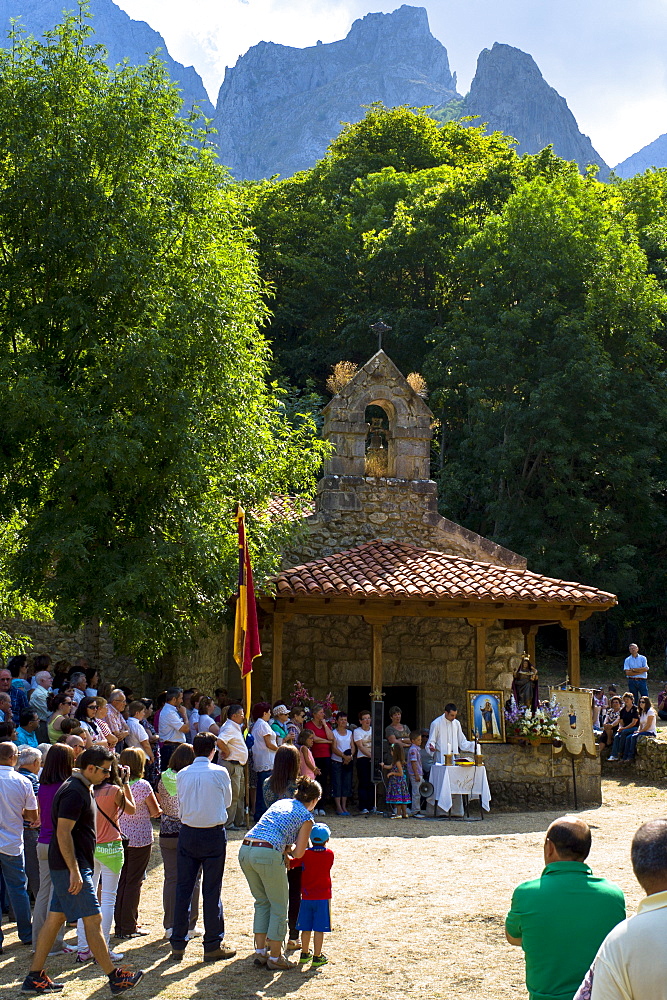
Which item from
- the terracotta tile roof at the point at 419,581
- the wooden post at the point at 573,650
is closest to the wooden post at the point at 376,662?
the terracotta tile roof at the point at 419,581

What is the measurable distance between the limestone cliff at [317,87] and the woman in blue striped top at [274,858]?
431 feet

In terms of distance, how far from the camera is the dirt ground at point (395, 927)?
21.0 ft

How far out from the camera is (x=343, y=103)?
140125 millimetres

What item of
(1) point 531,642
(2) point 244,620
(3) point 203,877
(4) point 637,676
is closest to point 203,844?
(3) point 203,877

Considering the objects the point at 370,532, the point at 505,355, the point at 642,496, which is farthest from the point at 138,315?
the point at 642,496

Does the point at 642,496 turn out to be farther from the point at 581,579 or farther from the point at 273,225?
the point at 273,225

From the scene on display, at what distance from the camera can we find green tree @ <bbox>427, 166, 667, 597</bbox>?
24.7 meters

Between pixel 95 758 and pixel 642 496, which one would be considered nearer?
pixel 95 758

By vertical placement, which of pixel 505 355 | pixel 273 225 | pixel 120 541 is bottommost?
pixel 120 541

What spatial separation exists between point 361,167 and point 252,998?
3385 centimetres

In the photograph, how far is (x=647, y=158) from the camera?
533ft

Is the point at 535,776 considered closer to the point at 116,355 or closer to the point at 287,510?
the point at 287,510

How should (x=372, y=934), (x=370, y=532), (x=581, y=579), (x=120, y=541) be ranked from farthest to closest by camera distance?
(x=581, y=579) < (x=370, y=532) < (x=120, y=541) < (x=372, y=934)

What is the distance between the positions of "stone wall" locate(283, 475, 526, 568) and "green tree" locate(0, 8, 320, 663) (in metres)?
3.71
